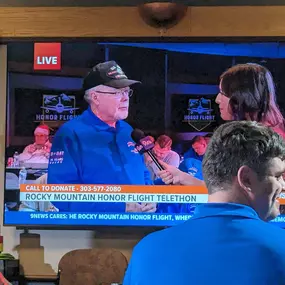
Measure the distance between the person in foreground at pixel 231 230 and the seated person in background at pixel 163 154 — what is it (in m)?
2.06

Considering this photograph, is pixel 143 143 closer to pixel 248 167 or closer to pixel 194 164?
pixel 194 164

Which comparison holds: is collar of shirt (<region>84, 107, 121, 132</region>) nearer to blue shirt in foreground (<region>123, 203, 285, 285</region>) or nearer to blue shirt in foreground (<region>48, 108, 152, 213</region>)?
blue shirt in foreground (<region>48, 108, 152, 213</region>)

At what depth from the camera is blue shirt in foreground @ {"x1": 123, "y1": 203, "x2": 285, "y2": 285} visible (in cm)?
98

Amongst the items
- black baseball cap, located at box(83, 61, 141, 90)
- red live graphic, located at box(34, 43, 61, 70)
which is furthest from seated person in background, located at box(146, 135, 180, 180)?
red live graphic, located at box(34, 43, 61, 70)

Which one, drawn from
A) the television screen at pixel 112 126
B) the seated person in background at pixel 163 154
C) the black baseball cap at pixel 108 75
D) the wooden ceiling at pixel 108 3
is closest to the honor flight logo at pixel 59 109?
the television screen at pixel 112 126

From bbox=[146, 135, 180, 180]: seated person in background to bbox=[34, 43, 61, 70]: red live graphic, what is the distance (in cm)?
82

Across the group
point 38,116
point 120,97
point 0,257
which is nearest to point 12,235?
point 0,257

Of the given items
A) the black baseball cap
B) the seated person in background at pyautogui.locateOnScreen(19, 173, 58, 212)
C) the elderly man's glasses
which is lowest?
the seated person in background at pyautogui.locateOnScreen(19, 173, 58, 212)

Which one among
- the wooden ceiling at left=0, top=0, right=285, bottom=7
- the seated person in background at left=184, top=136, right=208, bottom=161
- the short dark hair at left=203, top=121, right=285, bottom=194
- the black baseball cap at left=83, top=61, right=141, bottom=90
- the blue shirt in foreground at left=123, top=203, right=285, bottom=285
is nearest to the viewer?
the blue shirt in foreground at left=123, top=203, right=285, bottom=285

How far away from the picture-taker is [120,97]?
3.35m

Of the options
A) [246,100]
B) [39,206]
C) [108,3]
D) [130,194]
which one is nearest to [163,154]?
[130,194]

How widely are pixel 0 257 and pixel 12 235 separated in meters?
0.21

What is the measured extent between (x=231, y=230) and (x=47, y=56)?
2577mm

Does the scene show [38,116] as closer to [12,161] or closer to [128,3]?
[12,161]
